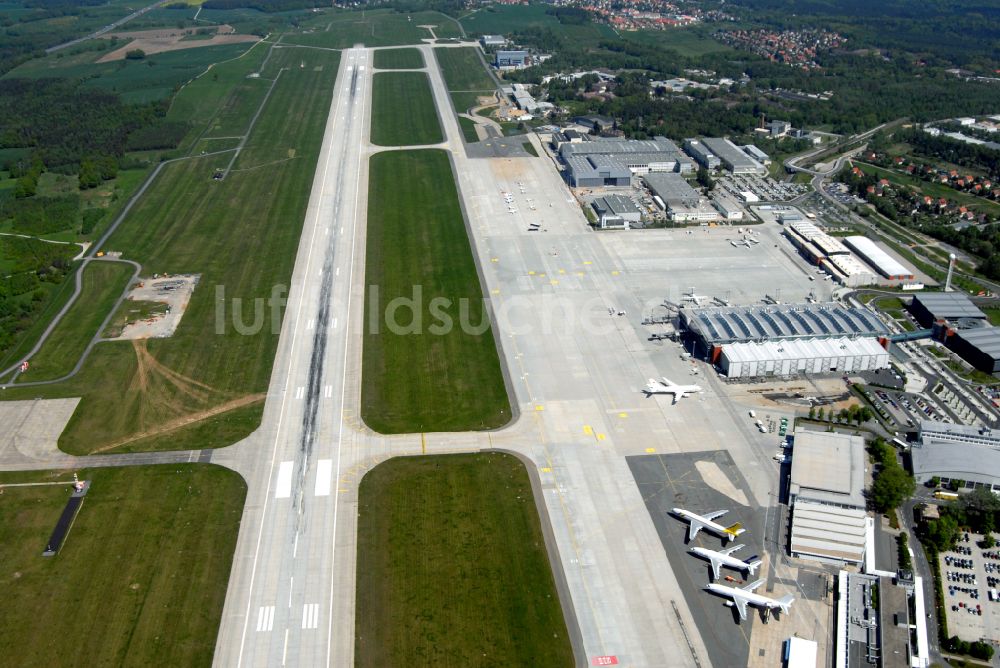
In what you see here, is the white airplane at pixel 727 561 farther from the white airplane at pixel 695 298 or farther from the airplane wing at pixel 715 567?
the white airplane at pixel 695 298

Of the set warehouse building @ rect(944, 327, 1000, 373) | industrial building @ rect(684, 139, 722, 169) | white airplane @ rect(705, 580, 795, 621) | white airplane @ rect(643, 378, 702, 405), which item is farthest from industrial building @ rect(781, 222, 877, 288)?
white airplane @ rect(705, 580, 795, 621)

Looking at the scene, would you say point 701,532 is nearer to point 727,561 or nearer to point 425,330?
point 727,561

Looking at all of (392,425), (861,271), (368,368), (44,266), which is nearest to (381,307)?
(368,368)

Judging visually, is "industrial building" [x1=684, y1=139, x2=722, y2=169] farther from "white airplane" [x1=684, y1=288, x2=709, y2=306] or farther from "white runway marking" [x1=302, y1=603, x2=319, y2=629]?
"white runway marking" [x1=302, y1=603, x2=319, y2=629]

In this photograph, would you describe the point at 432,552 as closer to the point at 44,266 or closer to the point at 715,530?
the point at 715,530

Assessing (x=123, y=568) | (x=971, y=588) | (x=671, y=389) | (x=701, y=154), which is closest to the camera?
(x=971, y=588)

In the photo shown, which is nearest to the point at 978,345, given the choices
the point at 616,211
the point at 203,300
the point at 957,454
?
the point at 957,454

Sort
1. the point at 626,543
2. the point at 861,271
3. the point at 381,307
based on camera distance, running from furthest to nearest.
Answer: the point at 861,271, the point at 381,307, the point at 626,543
